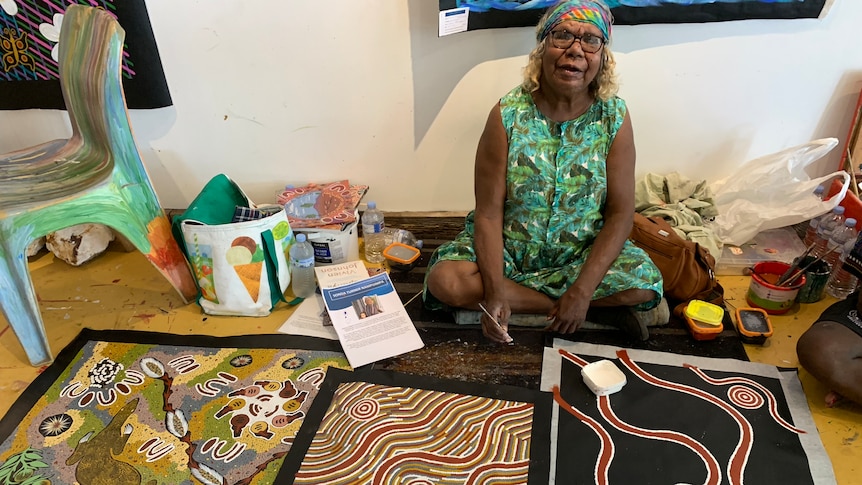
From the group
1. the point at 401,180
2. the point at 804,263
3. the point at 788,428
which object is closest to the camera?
the point at 788,428

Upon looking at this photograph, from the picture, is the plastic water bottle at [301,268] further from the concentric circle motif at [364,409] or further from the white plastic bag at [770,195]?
the white plastic bag at [770,195]

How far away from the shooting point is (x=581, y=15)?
135cm

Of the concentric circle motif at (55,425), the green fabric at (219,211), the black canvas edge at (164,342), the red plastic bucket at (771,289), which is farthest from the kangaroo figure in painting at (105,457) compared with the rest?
the red plastic bucket at (771,289)

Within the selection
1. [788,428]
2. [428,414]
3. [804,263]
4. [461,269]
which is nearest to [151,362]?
[428,414]

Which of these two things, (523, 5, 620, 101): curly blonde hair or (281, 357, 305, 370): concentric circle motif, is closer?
(523, 5, 620, 101): curly blonde hair

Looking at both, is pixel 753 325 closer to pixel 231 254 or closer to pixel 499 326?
pixel 499 326

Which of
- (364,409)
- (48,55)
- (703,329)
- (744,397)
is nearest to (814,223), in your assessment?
(703,329)

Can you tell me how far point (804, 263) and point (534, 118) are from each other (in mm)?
942

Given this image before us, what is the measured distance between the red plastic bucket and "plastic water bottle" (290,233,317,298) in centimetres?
139

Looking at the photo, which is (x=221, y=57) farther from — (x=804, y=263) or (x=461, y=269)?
(x=804, y=263)

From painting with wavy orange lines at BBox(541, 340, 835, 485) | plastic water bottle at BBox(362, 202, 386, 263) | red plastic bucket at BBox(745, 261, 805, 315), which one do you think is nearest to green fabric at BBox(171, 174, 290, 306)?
plastic water bottle at BBox(362, 202, 386, 263)

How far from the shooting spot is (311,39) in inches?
72.2

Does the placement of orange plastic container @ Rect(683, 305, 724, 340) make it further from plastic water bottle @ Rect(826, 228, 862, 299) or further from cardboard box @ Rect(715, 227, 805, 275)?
plastic water bottle @ Rect(826, 228, 862, 299)

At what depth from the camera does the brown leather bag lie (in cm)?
167
